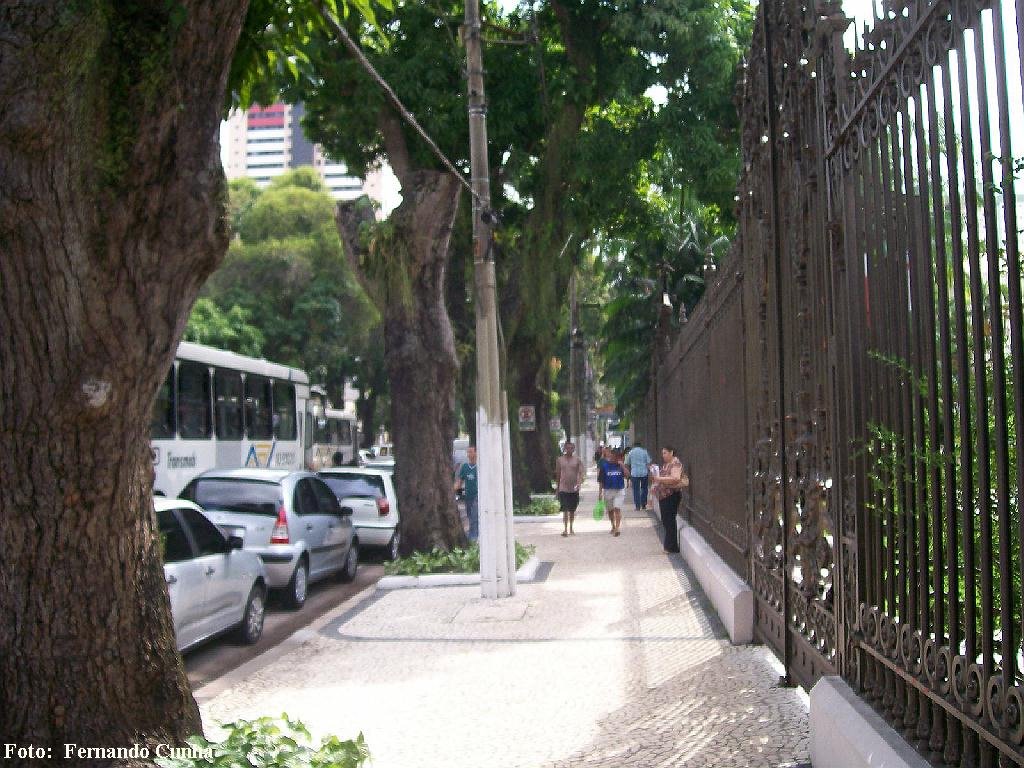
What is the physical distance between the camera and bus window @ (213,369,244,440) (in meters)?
19.2

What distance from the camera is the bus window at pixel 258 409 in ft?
68.7

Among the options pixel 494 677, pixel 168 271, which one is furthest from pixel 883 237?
pixel 494 677

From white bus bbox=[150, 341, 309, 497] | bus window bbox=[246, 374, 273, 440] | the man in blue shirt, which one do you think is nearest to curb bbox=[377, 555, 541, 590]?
white bus bbox=[150, 341, 309, 497]

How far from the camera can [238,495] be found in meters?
12.5

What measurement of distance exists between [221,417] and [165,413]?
2242mm

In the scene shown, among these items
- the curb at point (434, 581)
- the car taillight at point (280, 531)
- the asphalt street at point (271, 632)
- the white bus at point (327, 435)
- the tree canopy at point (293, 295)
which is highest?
the tree canopy at point (293, 295)

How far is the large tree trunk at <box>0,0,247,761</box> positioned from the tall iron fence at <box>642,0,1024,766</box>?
281 cm

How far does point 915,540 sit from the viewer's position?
14.1ft

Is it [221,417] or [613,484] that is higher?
[221,417]

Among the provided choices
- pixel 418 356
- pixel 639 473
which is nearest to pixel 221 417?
pixel 418 356

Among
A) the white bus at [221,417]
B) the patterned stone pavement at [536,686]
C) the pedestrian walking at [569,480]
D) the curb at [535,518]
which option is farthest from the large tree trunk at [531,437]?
the patterned stone pavement at [536,686]

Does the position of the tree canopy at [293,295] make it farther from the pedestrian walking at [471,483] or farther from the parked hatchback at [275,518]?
the parked hatchback at [275,518]

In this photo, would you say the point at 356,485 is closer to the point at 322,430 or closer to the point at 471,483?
the point at 471,483

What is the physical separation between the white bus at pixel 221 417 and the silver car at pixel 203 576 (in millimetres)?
5911
